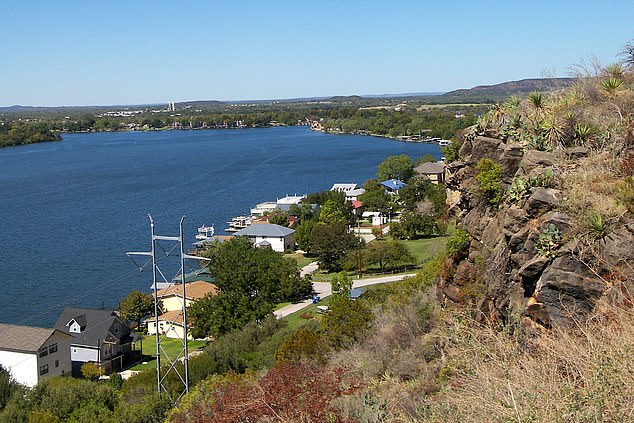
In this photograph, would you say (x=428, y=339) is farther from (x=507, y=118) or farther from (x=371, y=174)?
(x=371, y=174)

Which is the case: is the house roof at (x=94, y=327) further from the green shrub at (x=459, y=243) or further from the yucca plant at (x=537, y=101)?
the yucca plant at (x=537, y=101)

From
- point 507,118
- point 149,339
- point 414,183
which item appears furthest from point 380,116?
point 507,118

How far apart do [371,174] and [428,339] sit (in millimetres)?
66952

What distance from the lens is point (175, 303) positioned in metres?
32.3

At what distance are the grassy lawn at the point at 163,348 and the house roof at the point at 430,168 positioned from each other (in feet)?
133

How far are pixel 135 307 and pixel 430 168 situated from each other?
4112 cm

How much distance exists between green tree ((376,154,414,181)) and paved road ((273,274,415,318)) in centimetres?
3088

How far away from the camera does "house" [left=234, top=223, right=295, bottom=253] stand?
151 ft

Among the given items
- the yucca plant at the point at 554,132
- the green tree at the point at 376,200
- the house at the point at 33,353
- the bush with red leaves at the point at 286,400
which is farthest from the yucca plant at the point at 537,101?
the green tree at the point at 376,200

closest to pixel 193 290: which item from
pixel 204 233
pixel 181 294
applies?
pixel 181 294

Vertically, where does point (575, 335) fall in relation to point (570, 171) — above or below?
below

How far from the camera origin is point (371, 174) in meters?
78.4

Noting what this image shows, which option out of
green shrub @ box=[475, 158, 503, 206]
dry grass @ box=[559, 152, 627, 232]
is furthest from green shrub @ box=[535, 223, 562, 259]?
green shrub @ box=[475, 158, 503, 206]

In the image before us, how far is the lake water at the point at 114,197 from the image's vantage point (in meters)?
35.6
